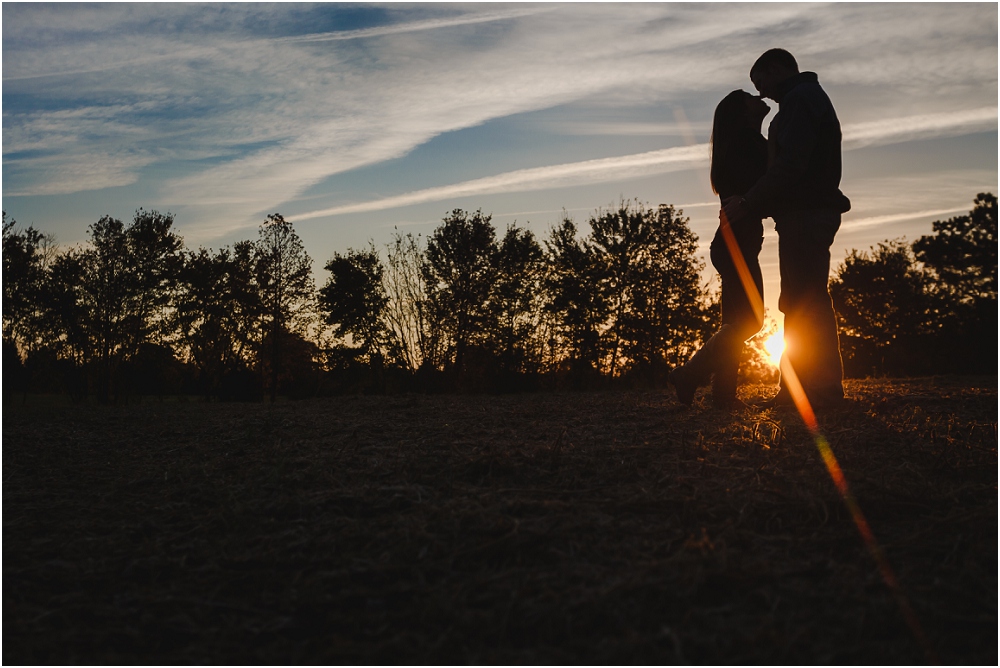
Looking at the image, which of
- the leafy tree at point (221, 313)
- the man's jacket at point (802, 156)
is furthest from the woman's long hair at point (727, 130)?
the leafy tree at point (221, 313)

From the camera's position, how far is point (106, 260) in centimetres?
3409

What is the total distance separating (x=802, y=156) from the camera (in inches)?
179

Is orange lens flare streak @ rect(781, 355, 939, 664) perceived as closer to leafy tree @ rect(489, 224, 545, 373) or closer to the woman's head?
the woman's head

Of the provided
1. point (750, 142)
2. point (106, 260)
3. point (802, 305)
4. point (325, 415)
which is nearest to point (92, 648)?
point (325, 415)

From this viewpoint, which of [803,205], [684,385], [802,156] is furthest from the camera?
[684,385]

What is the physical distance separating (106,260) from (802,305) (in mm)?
36267

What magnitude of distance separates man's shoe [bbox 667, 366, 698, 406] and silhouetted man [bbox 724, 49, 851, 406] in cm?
78

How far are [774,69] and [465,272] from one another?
117ft

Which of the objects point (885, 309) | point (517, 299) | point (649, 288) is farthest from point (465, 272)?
point (885, 309)

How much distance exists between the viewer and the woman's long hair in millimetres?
5188

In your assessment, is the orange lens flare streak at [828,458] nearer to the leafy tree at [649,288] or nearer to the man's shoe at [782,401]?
the man's shoe at [782,401]

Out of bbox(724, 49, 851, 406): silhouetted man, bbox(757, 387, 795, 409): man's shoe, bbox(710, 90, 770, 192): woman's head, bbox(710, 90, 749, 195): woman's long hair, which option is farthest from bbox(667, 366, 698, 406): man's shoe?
bbox(710, 90, 770, 192): woman's head

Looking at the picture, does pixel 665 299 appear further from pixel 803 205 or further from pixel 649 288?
pixel 803 205

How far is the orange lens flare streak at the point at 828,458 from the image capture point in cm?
201
